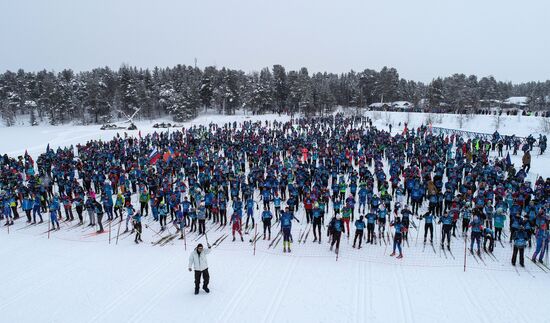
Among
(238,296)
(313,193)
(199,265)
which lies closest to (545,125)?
(313,193)

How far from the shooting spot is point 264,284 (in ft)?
34.7

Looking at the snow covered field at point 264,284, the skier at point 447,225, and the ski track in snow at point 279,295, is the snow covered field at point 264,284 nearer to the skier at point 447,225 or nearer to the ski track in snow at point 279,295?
the ski track in snow at point 279,295

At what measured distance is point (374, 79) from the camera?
282 feet

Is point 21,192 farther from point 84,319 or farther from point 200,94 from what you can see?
point 200,94

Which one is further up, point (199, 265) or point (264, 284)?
point (199, 265)

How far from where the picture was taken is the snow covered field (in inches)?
355

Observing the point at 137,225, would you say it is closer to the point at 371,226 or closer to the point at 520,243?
the point at 371,226

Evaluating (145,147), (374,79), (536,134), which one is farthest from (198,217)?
(374,79)

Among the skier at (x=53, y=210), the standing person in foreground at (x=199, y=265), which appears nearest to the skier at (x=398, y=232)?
the standing person in foreground at (x=199, y=265)

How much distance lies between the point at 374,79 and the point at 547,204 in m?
76.8

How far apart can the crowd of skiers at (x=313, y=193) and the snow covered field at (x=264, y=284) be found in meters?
0.90

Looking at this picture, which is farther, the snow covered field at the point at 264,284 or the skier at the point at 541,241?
the skier at the point at 541,241

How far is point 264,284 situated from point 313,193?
6263mm

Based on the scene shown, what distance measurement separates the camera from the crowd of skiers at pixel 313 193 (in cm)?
1345
